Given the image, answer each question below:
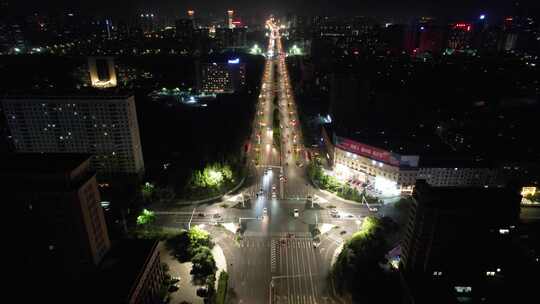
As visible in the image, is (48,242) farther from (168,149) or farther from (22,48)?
(22,48)

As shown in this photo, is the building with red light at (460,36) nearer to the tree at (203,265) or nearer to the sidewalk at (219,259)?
the sidewalk at (219,259)

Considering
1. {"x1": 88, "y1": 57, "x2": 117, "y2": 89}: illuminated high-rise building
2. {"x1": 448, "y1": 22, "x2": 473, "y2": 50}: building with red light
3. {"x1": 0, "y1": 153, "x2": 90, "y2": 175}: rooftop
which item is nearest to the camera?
{"x1": 0, "y1": 153, "x2": 90, "y2": 175}: rooftop

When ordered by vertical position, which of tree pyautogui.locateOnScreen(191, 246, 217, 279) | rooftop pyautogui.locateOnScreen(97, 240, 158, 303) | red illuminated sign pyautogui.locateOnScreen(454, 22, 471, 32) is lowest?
tree pyautogui.locateOnScreen(191, 246, 217, 279)

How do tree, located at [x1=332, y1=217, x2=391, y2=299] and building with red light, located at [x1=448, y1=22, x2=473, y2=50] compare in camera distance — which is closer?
tree, located at [x1=332, y1=217, x2=391, y2=299]

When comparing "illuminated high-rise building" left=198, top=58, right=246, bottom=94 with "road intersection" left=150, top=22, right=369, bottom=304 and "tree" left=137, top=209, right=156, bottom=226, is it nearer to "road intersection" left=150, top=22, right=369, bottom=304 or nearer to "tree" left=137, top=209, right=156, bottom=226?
"road intersection" left=150, top=22, right=369, bottom=304

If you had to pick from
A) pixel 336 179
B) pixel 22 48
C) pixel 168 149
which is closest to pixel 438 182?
pixel 336 179

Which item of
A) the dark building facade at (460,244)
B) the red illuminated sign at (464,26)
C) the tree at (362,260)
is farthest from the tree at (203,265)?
the red illuminated sign at (464,26)

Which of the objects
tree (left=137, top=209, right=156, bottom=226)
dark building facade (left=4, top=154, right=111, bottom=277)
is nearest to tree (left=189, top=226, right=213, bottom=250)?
tree (left=137, top=209, right=156, bottom=226)
